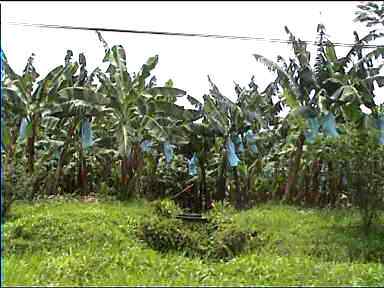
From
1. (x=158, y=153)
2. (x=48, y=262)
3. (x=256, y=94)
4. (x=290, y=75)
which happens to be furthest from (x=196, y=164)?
(x=48, y=262)

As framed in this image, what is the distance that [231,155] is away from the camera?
42.6 ft

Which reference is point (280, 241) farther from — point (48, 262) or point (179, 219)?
point (48, 262)

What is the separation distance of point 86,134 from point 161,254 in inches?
Result: 166

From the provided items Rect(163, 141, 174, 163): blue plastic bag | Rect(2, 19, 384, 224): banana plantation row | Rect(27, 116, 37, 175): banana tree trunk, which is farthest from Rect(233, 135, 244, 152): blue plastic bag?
Rect(27, 116, 37, 175): banana tree trunk

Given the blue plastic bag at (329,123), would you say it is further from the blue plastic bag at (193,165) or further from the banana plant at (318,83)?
the blue plastic bag at (193,165)

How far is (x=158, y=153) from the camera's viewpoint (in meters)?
13.9

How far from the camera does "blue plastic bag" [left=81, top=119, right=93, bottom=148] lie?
39.7ft

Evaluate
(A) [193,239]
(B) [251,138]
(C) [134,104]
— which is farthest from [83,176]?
(A) [193,239]

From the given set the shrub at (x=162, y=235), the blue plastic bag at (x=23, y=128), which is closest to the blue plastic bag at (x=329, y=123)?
the shrub at (x=162, y=235)

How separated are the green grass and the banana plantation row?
0.82 m

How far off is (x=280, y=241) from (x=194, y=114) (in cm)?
444

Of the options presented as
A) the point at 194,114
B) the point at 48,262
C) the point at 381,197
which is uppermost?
the point at 194,114

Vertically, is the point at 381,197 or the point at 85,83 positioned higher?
the point at 85,83

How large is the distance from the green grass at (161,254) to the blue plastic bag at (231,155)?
1324 mm
